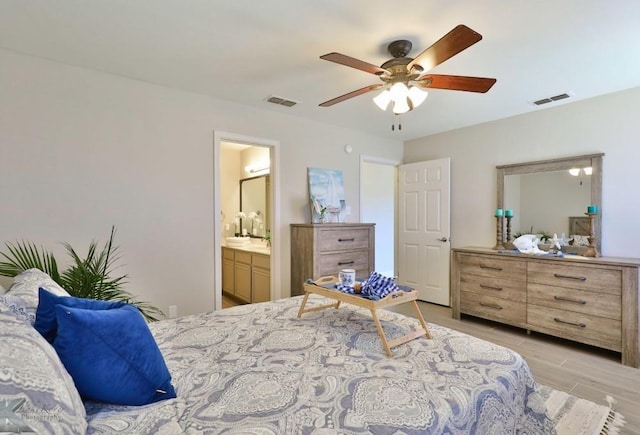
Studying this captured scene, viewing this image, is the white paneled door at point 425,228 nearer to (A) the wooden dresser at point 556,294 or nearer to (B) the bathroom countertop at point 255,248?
(A) the wooden dresser at point 556,294

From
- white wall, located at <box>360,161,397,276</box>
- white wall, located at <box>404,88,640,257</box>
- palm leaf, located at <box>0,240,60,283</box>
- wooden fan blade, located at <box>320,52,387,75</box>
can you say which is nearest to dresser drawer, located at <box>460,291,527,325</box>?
white wall, located at <box>404,88,640,257</box>

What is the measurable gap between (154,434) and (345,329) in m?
1.04

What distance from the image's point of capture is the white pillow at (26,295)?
1.09 m

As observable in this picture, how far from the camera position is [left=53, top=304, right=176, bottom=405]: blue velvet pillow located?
967 mm

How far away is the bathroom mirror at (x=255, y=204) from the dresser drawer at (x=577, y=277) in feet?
11.3

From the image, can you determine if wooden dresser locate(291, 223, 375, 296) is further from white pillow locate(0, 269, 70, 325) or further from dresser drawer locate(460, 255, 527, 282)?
white pillow locate(0, 269, 70, 325)

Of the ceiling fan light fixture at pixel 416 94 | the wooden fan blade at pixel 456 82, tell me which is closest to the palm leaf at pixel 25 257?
the ceiling fan light fixture at pixel 416 94

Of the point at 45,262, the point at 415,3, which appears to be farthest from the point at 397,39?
Result: the point at 45,262

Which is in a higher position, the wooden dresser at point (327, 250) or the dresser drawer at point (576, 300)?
the wooden dresser at point (327, 250)

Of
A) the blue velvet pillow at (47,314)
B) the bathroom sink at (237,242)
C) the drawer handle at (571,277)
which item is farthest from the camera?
the bathroom sink at (237,242)

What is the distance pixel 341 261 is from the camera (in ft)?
12.3

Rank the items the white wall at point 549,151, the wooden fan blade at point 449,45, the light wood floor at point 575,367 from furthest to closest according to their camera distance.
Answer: the white wall at point 549,151, the light wood floor at point 575,367, the wooden fan blade at point 449,45

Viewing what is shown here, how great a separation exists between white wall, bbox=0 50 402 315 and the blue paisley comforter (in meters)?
1.38

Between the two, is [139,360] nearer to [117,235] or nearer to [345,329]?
[345,329]
